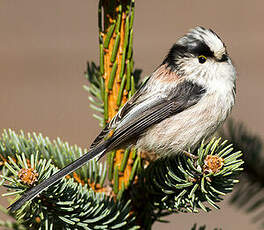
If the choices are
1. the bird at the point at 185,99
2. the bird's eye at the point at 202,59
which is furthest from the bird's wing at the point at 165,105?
the bird's eye at the point at 202,59

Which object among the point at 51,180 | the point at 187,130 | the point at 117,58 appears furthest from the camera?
the point at 187,130

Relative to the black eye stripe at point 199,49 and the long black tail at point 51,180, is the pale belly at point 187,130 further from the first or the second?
the long black tail at point 51,180

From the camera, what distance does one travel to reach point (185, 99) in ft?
4.99

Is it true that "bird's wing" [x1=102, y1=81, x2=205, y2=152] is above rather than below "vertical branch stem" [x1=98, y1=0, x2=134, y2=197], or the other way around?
below

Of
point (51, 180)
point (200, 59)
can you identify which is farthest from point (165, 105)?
point (51, 180)

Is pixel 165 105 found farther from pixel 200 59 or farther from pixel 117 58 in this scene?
pixel 117 58

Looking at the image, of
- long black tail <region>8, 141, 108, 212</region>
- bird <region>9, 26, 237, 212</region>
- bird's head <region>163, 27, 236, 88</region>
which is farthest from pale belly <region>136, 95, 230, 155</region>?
long black tail <region>8, 141, 108, 212</region>

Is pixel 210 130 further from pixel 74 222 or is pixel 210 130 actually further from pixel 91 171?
pixel 74 222

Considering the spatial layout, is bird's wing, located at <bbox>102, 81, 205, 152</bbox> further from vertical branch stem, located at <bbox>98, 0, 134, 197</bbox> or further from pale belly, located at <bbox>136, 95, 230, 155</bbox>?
vertical branch stem, located at <bbox>98, 0, 134, 197</bbox>

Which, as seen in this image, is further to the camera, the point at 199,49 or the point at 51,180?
the point at 199,49

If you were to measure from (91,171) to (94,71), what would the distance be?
1.42 feet

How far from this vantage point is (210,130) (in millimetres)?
1497

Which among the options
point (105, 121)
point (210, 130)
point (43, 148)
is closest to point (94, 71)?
point (105, 121)

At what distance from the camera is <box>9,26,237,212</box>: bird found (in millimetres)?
1467
